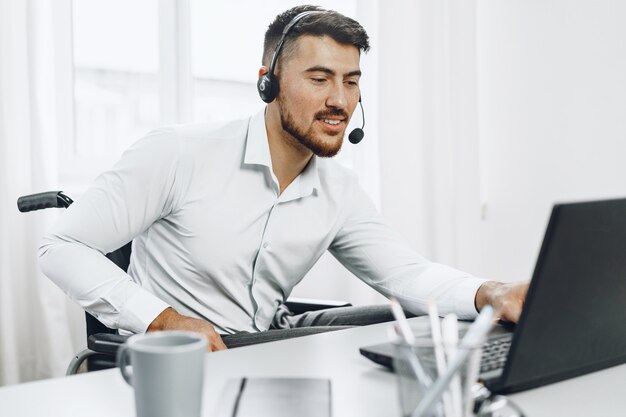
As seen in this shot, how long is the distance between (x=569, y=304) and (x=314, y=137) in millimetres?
904

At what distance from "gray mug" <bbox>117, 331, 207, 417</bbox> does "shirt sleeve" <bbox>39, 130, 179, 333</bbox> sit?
0.64m

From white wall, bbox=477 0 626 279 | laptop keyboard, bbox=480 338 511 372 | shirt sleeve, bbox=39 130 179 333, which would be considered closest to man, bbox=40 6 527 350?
shirt sleeve, bbox=39 130 179 333

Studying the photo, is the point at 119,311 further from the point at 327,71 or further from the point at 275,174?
the point at 327,71

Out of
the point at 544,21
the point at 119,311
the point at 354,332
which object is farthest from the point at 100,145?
the point at 544,21

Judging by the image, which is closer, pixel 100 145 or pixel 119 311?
pixel 119 311

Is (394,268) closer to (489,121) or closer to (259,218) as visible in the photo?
(259,218)

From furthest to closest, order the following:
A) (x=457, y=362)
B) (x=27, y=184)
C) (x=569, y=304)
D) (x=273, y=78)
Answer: (x=27, y=184), (x=273, y=78), (x=569, y=304), (x=457, y=362)

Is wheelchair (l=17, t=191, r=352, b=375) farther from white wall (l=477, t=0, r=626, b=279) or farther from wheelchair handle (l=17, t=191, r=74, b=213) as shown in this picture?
white wall (l=477, t=0, r=626, b=279)

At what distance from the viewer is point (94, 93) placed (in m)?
2.41

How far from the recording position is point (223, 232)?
1.48 metres

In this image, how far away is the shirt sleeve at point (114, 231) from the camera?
1.26 meters

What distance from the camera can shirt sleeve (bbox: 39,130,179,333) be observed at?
1.26 meters

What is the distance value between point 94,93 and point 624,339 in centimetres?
200

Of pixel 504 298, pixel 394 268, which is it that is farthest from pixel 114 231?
pixel 504 298
